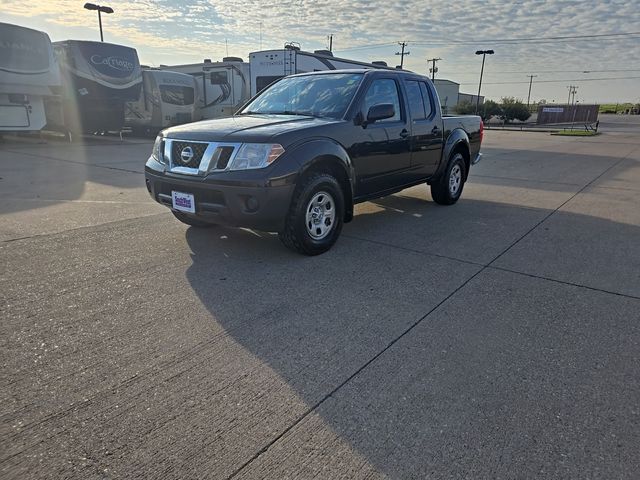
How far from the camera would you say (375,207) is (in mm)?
7195

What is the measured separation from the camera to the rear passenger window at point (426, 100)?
6422mm

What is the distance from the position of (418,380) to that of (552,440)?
2.40 feet

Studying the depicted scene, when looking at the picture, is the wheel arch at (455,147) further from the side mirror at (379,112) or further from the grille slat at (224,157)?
the grille slat at (224,157)

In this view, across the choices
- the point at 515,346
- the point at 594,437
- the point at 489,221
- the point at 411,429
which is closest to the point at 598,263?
the point at 489,221

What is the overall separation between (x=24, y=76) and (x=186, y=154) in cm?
1133

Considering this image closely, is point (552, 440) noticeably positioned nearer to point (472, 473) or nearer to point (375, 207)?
point (472, 473)

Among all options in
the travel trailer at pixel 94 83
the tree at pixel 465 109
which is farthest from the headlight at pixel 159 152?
the tree at pixel 465 109

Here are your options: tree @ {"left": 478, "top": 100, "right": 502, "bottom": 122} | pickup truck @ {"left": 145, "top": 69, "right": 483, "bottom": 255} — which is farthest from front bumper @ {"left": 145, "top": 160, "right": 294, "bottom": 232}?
tree @ {"left": 478, "top": 100, "right": 502, "bottom": 122}

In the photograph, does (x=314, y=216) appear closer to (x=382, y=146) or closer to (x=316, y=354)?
(x=382, y=146)

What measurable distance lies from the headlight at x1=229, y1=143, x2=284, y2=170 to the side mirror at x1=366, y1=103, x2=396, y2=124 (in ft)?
4.50

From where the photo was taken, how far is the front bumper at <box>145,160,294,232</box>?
407cm

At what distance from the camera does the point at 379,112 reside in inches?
196

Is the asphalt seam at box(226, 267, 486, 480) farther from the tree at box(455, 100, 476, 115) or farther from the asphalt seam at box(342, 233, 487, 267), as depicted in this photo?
the tree at box(455, 100, 476, 115)

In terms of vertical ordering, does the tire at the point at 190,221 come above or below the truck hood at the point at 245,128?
below
